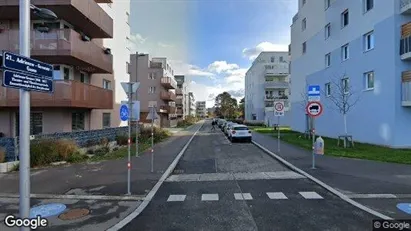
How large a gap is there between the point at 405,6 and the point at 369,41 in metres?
3.89

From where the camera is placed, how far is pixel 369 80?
20219mm

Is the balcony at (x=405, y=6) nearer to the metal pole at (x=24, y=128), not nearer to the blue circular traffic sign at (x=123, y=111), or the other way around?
the blue circular traffic sign at (x=123, y=111)

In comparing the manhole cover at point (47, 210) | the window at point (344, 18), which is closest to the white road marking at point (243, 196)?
the manhole cover at point (47, 210)

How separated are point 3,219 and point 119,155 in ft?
30.7

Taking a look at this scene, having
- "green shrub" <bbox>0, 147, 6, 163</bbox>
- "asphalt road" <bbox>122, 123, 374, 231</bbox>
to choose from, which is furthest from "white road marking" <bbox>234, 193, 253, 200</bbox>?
"green shrub" <bbox>0, 147, 6, 163</bbox>

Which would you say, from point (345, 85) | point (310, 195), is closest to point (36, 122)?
point (310, 195)

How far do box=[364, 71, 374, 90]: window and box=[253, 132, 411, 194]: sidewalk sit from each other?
351 inches

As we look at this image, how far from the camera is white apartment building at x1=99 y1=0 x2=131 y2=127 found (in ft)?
82.7

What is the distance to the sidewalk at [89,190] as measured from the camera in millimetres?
6051

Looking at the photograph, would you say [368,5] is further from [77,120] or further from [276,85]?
[276,85]

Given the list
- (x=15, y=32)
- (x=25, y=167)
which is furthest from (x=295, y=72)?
(x=25, y=167)

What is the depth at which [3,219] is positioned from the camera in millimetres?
6008

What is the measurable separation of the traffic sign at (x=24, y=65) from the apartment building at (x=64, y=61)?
9.96m

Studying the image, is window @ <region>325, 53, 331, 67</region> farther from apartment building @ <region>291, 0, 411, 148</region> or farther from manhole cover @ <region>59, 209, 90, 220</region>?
manhole cover @ <region>59, 209, 90, 220</region>
